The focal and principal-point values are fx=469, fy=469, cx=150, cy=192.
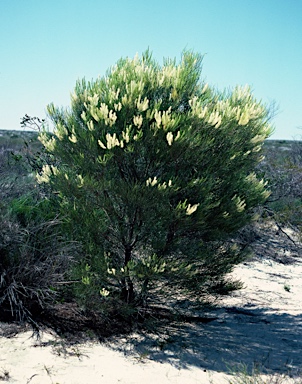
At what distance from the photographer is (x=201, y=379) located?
5613mm

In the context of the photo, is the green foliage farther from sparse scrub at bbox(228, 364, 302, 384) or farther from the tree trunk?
sparse scrub at bbox(228, 364, 302, 384)

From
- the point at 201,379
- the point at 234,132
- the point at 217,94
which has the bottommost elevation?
the point at 201,379

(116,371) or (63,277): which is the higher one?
(63,277)

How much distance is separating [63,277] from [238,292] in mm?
4429

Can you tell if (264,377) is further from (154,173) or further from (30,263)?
(30,263)

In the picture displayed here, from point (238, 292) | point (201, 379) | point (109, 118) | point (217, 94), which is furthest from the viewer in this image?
point (238, 292)

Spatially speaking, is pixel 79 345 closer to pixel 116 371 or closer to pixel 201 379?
pixel 116 371

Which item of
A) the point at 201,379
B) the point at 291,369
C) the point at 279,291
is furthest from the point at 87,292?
the point at 279,291

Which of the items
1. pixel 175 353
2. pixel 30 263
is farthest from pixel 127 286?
pixel 30 263

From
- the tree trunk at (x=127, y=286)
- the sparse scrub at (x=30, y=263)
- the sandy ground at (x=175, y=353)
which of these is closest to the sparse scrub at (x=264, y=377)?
the sandy ground at (x=175, y=353)

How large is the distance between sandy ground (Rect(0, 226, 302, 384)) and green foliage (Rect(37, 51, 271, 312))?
2.34 feet

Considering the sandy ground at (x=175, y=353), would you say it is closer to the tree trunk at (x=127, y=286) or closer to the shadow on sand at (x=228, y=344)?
the shadow on sand at (x=228, y=344)

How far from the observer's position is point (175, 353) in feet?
21.0

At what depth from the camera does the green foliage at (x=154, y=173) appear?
20.6ft
